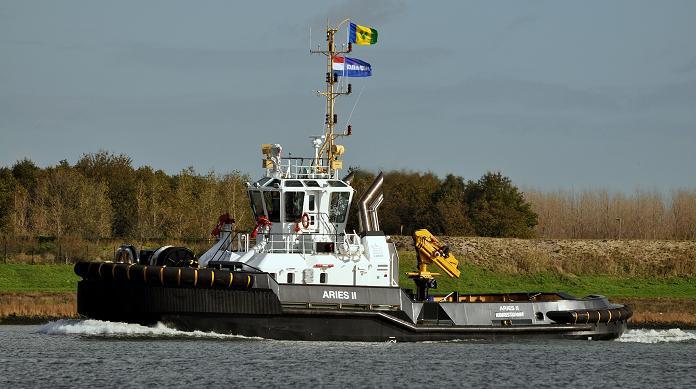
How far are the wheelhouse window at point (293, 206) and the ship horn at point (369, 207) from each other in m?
1.49

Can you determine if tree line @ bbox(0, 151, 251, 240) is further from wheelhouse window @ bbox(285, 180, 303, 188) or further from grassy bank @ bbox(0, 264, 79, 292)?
wheelhouse window @ bbox(285, 180, 303, 188)

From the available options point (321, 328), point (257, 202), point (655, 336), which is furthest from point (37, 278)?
point (655, 336)

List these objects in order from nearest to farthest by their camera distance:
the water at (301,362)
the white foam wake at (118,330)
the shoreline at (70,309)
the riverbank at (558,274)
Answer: the water at (301,362) < the white foam wake at (118,330) < the shoreline at (70,309) < the riverbank at (558,274)

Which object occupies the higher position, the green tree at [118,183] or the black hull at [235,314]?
the green tree at [118,183]

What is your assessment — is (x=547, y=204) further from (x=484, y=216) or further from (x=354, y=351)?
(x=354, y=351)

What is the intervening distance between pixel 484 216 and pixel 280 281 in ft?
101

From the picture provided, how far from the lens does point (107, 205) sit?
61.0 metres

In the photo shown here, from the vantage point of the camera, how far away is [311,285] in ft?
97.9

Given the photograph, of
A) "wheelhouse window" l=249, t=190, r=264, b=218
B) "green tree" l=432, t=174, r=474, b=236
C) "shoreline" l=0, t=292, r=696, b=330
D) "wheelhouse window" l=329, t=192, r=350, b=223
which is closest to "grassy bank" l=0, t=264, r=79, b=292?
"shoreline" l=0, t=292, r=696, b=330

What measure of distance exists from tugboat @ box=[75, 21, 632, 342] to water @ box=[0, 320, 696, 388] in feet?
1.21

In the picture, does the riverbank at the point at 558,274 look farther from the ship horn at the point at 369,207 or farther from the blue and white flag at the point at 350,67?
the blue and white flag at the point at 350,67

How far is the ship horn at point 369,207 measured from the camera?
31922 mm

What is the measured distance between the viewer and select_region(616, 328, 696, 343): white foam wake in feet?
113

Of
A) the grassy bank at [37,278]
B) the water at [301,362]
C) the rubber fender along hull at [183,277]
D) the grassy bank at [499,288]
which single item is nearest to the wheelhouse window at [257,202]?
the rubber fender along hull at [183,277]
